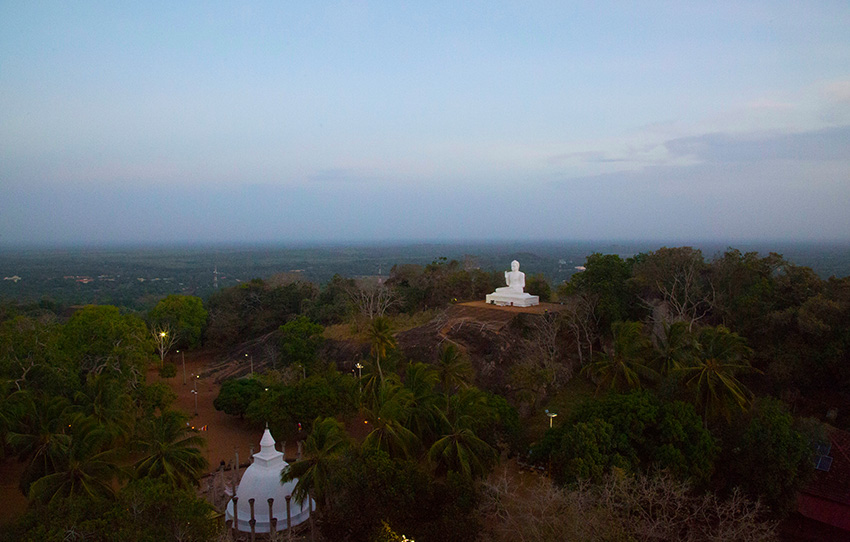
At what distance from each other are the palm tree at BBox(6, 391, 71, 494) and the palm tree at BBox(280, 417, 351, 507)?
789 centimetres

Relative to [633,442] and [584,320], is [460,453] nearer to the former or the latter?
[633,442]

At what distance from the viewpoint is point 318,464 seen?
1675 centimetres

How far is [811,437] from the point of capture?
1841 cm

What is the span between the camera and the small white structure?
35.7 meters

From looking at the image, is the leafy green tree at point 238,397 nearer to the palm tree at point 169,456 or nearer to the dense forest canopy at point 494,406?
the dense forest canopy at point 494,406

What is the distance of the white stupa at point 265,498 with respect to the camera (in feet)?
58.9

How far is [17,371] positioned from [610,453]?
85.6 feet

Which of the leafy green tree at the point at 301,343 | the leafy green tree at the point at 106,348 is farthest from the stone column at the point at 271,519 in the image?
the leafy green tree at the point at 301,343

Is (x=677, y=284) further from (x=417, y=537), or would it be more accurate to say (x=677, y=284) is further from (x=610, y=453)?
(x=417, y=537)

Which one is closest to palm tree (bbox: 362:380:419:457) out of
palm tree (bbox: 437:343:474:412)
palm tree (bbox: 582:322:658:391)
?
palm tree (bbox: 437:343:474:412)

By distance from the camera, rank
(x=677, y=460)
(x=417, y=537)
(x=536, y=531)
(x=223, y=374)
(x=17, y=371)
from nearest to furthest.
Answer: (x=536, y=531)
(x=417, y=537)
(x=677, y=460)
(x=17, y=371)
(x=223, y=374)

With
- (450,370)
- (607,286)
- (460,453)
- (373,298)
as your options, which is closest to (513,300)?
(607,286)

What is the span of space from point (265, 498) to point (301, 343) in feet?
57.3

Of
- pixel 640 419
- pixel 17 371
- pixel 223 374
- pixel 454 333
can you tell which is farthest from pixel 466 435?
pixel 223 374
